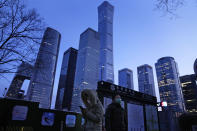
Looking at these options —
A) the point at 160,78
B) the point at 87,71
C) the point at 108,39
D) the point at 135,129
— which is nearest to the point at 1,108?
the point at 135,129

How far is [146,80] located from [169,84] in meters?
51.6

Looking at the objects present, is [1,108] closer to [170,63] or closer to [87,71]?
[87,71]

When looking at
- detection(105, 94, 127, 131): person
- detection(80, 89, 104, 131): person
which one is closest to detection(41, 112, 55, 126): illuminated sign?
detection(105, 94, 127, 131): person

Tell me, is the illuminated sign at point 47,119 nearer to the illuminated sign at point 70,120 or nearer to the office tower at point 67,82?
the illuminated sign at point 70,120

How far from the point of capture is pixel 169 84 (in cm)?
13050

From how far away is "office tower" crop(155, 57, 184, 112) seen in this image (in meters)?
120

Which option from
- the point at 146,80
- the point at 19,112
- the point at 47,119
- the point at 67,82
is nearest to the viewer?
the point at 19,112

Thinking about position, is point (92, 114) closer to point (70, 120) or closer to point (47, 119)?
point (47, 119)

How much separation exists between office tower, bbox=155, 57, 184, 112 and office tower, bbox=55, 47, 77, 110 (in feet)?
280

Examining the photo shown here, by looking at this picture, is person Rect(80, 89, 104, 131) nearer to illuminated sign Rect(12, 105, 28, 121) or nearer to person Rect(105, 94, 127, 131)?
person Rect(105, 94, 127, 131)

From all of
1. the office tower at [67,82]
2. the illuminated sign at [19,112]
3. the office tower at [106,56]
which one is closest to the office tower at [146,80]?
the office tower at [106,56]

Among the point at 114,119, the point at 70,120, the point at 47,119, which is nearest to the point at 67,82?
the point at 70,120

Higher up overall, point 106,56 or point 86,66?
point 106,56

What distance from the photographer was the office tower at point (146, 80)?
578ft
